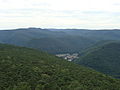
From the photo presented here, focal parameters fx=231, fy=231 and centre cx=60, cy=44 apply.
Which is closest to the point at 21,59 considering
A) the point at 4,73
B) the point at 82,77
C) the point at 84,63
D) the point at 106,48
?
the point at 4,73

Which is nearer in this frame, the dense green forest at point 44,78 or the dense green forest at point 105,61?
the dense green forest at point 44,78

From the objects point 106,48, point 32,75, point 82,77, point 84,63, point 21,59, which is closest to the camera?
point 32,75

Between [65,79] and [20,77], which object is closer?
[20,77]

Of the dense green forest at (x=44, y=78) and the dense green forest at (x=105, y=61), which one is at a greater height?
the dense green forest at (x=44, y=78)

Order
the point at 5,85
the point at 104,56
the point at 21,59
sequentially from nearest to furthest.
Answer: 1. the point at 5,85
2. the point at 21,59
3. the point at 104,56

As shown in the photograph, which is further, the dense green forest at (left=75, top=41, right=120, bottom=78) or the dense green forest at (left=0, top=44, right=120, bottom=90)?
the dense green forest at (left=75, top=41, right=120, bottom=78)

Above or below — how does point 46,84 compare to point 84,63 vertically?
above

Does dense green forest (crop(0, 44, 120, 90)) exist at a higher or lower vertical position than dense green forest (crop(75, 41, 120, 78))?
higher

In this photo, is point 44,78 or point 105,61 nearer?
point 44,78

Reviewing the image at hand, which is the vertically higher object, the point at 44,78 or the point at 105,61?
the point at 44,78

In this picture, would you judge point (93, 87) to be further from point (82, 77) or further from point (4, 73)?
point (4, 73)
